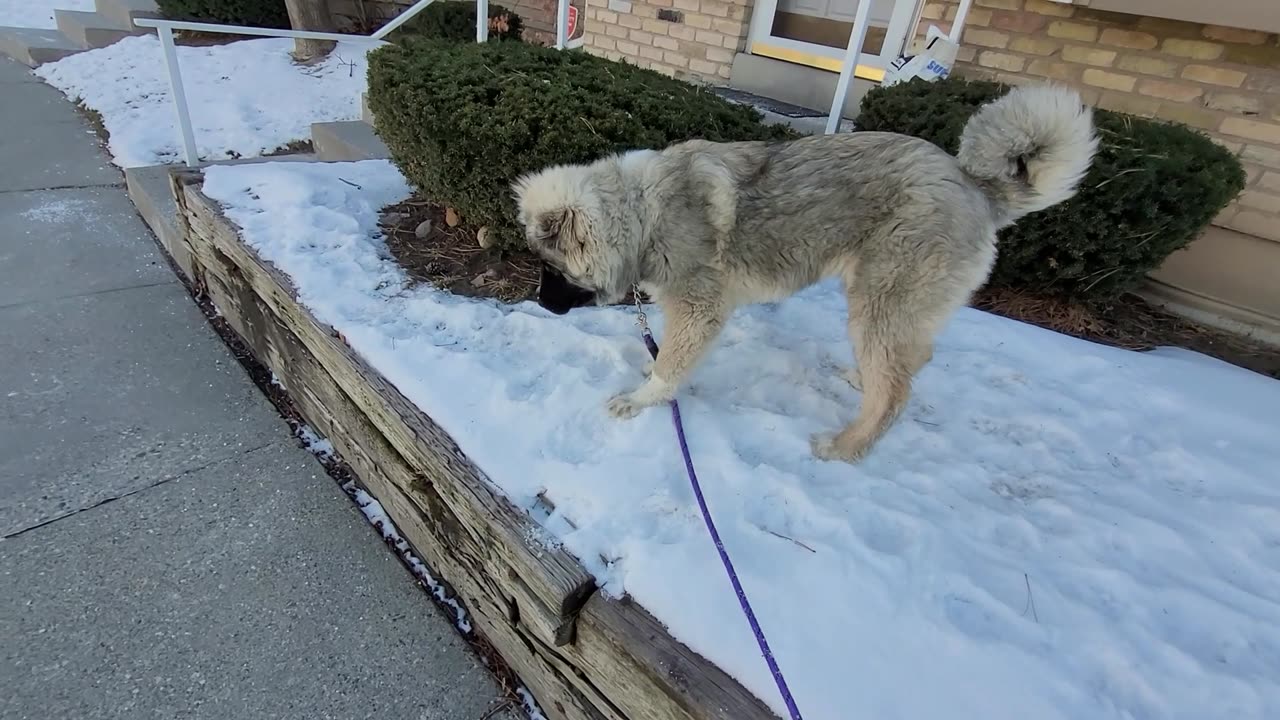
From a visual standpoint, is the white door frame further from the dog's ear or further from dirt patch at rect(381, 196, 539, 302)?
the dog's ear

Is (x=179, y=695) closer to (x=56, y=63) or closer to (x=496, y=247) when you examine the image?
(x=496, y=247)

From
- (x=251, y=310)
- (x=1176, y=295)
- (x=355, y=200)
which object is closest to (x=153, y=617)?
(x=251, y=310)

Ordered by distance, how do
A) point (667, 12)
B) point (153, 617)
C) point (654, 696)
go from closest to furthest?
point (654, 696) < point (153, 617) < point (667, 12)

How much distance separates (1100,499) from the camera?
2508 mm

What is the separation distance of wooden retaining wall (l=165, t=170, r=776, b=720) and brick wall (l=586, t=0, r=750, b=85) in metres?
5.04

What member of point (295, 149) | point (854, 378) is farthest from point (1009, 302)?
point (295, 149)

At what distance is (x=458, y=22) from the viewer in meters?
8.92

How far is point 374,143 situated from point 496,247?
2523 mm

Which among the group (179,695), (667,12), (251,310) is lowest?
(179,695)

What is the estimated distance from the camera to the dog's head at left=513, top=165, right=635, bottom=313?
2.52 meters

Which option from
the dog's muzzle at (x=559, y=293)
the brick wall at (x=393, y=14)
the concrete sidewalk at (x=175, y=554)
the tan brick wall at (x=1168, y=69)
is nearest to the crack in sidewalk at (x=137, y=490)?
the concrete sidewalk at (x=175, y=554)

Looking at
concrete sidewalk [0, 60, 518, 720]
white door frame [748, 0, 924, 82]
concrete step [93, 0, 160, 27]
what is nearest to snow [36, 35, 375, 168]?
concrete step [93, 0, 160, 27]

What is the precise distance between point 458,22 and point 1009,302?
8348 millimetres

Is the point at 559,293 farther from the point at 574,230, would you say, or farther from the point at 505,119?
the point at 505,119
